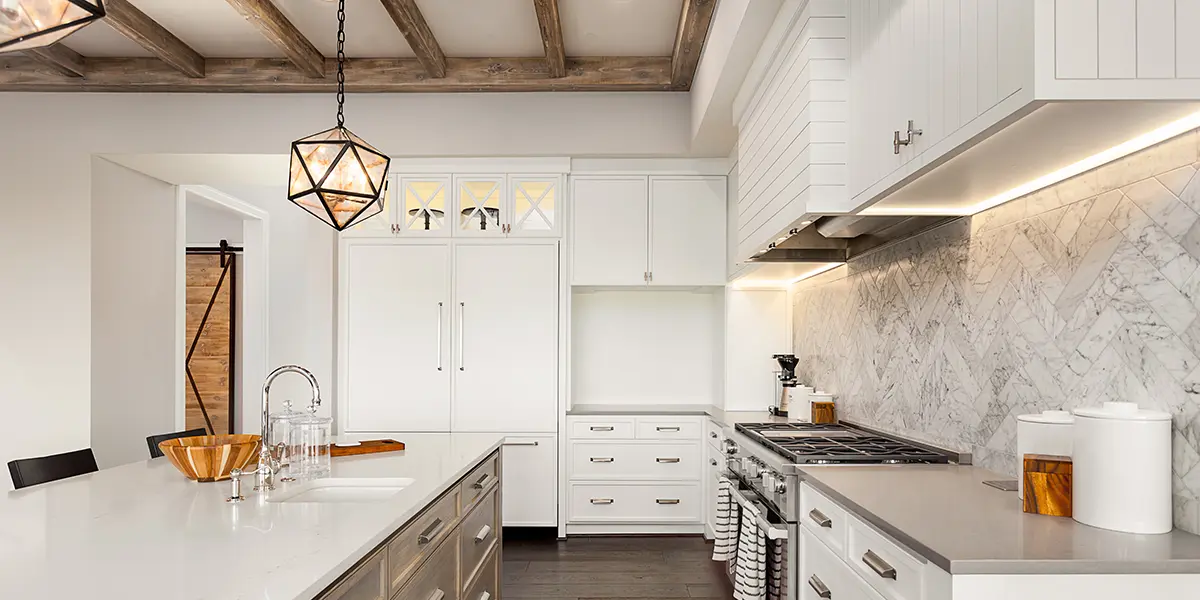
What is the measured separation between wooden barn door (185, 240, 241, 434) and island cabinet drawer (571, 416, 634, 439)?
160 inches

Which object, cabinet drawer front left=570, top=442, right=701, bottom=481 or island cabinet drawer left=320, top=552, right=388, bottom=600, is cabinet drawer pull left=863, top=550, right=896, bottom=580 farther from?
cabinet drawer front left=570, top=442, right=701, bottom=481

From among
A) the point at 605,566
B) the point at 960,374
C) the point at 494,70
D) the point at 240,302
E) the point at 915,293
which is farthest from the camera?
the point at 240,302

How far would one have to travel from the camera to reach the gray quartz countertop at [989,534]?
4.70ft

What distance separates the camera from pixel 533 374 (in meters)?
5.13

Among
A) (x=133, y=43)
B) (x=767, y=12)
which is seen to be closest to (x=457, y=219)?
(x=133, y=43)

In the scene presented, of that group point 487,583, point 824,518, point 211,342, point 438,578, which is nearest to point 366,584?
point 438,578

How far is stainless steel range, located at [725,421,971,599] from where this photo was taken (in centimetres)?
258

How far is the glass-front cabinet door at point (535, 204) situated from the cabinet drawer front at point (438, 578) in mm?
2791

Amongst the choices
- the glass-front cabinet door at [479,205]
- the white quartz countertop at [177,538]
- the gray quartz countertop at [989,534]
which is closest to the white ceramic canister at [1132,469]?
the gray quartz countertop at [989,534]

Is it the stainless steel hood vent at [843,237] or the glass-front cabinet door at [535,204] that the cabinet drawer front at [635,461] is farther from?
the stainless steel hood vent at [843,237]

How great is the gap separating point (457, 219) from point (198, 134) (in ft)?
5.44

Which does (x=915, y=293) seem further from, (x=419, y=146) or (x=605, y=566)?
(x=419, y=146)

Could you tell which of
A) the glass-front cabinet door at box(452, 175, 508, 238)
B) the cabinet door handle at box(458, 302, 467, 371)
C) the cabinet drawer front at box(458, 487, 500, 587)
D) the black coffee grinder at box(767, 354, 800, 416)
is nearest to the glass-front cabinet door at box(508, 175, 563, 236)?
the glass-front cabinet door at box(452, 175, 508, 238)

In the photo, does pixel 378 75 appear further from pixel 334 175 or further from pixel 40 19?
pixel 40 19
